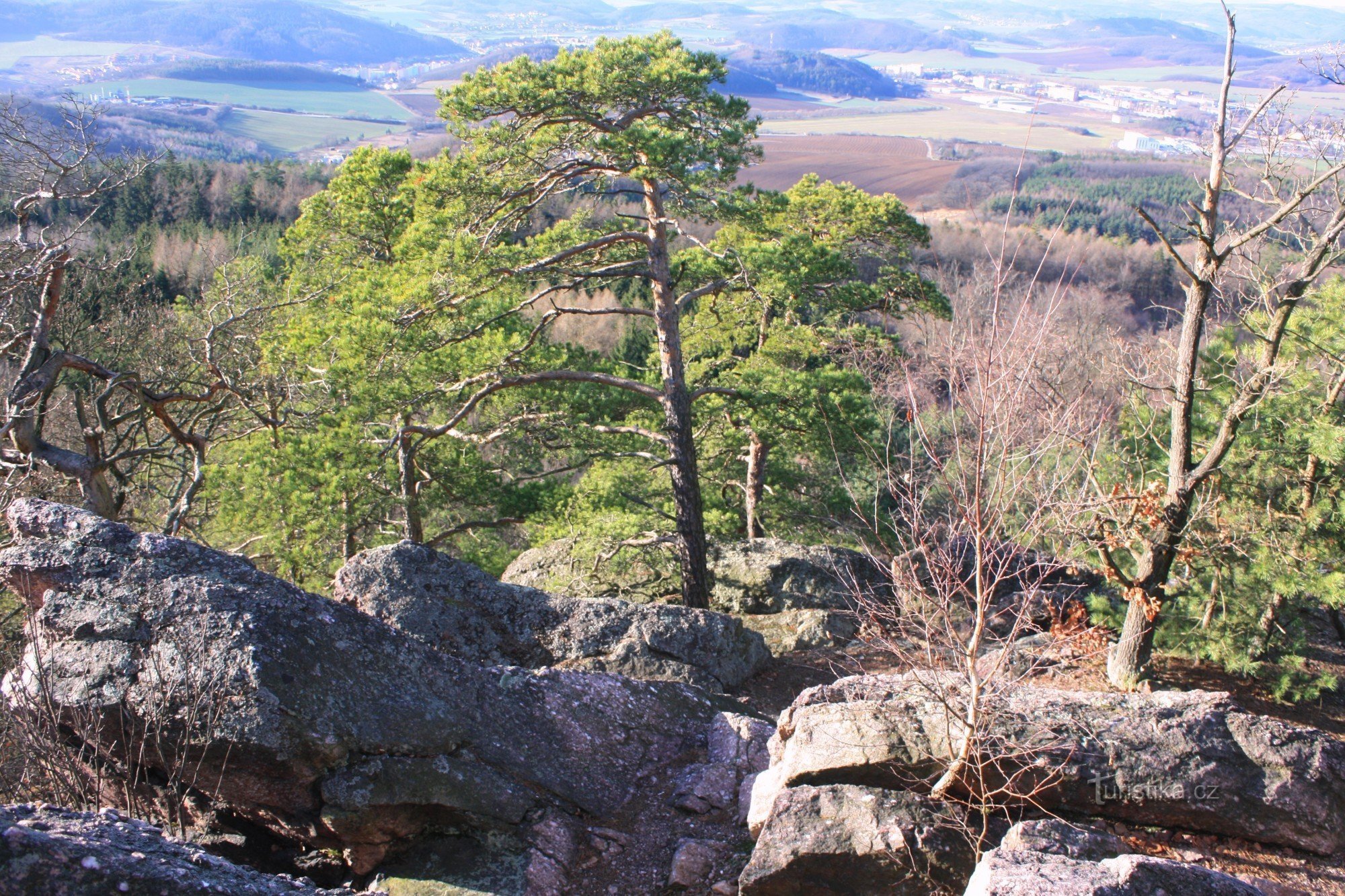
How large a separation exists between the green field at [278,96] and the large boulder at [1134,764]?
10272 cm

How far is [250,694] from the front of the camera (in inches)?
178

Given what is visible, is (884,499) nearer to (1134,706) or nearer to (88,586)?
(1134,706)

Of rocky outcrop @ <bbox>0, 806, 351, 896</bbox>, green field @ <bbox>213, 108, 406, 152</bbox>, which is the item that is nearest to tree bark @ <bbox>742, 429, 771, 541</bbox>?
rocky outcrop @ <bbox>0, 806, 351, 896</bbox>

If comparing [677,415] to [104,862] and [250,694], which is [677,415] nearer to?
[250,694]

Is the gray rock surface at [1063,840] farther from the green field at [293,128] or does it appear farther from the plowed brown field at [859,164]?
the green field at [293,128]

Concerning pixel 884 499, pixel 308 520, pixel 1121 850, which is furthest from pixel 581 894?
pixel 884 499

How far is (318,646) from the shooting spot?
4922 mm

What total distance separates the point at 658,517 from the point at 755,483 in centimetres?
500

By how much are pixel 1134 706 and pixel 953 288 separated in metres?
34.2

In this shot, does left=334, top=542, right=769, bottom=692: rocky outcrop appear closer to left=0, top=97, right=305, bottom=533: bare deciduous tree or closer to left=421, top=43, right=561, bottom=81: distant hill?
left=0, top=97, right=305, bottom=533: bare deciduous tree

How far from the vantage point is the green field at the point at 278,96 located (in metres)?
96.7

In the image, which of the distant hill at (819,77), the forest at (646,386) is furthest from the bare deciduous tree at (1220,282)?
the distant hill at (819,77)

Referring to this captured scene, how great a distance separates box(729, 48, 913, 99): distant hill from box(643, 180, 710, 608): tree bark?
105648mm

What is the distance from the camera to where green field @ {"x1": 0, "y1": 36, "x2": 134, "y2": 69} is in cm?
10106
